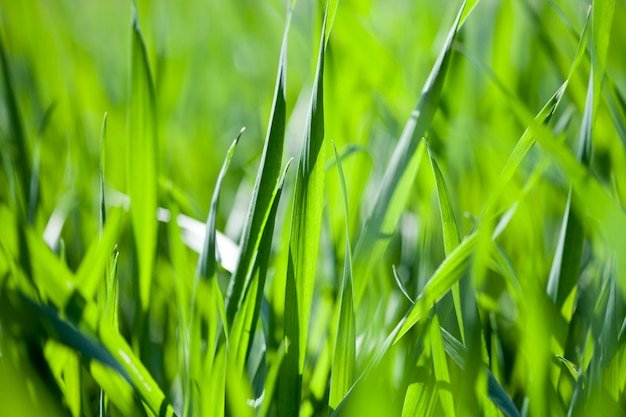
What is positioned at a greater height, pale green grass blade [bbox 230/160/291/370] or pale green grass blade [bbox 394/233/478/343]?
pale green grass blade [bbox 394/233/478/343]

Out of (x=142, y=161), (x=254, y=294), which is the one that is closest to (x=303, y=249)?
(x=254, y=294)

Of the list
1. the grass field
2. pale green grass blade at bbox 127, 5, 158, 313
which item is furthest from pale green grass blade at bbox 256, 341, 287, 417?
pale green grass blade at bbox 127, 5, 158, 313

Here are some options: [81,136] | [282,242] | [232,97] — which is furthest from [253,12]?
[282,242]

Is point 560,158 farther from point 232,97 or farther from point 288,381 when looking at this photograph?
point 232,97

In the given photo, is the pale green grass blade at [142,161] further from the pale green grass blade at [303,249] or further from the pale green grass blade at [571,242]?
the pale green grass blade at [571,242]

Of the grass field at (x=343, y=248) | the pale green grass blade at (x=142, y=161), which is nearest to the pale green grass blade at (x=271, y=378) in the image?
the grass field at (x=343, y=248)

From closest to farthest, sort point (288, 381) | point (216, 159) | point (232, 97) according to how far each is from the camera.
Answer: point (288, 381)
point (216, 159)
point (232, 97)

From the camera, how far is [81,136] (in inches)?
22.6

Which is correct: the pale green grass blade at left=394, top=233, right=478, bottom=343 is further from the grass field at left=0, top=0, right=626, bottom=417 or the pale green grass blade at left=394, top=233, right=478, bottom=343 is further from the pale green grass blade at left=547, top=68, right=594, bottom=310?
the pale green grass blade at left=547, top=68, right=594, bottom=310

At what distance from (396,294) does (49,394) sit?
0.79 feet

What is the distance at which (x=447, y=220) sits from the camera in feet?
1.02

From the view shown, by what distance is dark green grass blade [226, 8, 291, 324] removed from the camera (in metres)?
0.30

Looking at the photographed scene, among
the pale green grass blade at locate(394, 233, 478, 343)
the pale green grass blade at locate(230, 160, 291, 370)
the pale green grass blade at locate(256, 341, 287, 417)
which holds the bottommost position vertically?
the pale green grass blade at locate(256, 341, 287, 417)

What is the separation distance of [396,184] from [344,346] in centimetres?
11
